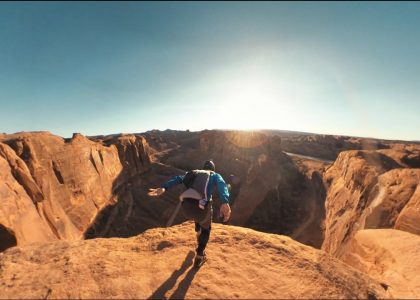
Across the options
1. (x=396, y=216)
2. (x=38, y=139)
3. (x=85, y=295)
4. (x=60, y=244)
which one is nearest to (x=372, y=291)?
(x=85, y=295)

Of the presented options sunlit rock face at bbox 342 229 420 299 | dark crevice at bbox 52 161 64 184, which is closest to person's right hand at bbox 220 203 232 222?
sunlit rock face at bbox 342 229 420 299

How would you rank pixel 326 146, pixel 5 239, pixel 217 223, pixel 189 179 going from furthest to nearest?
1. pixel 326 146
2. pixel 5 239
3. pixel 217 223
4. pixel 189 179

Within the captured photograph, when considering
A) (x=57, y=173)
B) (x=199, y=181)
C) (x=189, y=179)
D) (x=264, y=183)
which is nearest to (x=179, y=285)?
(x=199, y=181)

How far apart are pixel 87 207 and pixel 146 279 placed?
103 feet

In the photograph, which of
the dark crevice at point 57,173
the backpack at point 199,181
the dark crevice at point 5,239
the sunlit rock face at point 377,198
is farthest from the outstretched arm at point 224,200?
the dark crevice at point 57,173

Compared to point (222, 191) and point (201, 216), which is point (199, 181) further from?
point (201, 216)

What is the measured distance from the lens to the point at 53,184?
2883cm

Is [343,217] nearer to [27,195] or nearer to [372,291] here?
[372,291]

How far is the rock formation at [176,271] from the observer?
199 inches

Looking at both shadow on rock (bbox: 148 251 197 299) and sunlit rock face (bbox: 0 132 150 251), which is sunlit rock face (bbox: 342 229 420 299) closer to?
shadow on rock (bbox: 148 251 197 299)

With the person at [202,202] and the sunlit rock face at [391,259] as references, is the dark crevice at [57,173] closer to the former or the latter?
the person at [202,202]

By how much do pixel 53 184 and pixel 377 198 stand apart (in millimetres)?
28822

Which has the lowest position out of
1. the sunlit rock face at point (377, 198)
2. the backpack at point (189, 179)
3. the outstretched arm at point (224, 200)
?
the sunlit rock face at point (377, 198)

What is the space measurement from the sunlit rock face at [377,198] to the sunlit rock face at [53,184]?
19.4 m
